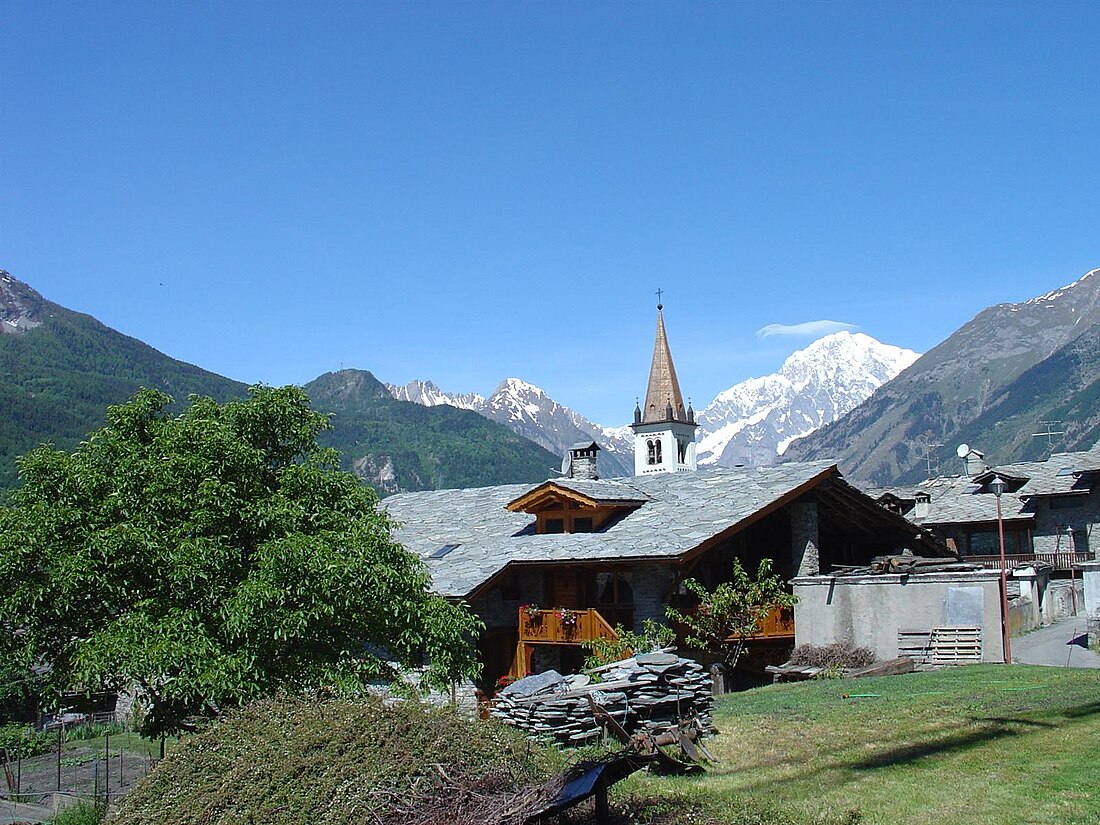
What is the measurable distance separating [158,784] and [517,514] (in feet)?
74.5

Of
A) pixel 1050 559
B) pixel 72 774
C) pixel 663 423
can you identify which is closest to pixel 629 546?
pixel 72 774

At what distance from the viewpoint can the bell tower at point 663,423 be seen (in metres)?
93.1

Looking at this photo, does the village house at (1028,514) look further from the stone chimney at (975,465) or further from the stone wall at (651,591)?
the stone wall at (651,591)

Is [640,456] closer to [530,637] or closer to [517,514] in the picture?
[517,514]

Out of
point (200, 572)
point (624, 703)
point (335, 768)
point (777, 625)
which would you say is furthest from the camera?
point (777, 625)

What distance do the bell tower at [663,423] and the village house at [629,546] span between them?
5884 centimetres

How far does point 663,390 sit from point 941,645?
232 ft


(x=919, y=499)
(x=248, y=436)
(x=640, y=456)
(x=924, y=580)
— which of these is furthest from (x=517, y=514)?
(x=640, y=456)

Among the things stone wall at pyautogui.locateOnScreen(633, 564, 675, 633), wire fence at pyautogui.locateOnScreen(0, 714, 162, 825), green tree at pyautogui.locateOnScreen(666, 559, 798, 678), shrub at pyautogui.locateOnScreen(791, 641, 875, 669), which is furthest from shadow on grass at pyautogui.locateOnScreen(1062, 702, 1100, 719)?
wire fence at pyautogui.locateOnScreen(0, 714, 162, 825)

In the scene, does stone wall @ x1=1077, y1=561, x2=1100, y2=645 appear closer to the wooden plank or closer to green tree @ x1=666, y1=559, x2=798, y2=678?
the wooden plank

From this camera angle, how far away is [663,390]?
311 ft

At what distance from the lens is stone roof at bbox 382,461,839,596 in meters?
26.6

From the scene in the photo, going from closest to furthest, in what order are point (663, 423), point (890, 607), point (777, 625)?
point (890, 607) < point (777, 625) < point (663, 423)

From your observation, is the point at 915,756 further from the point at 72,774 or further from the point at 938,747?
the point at 72,774
